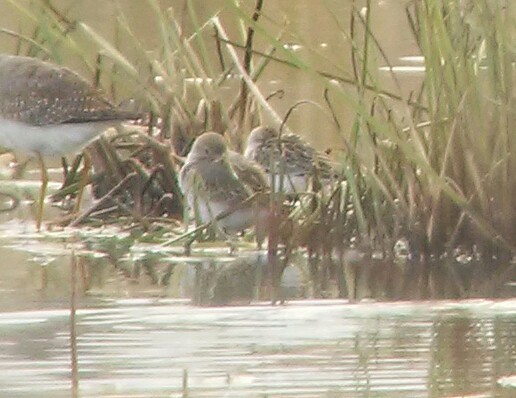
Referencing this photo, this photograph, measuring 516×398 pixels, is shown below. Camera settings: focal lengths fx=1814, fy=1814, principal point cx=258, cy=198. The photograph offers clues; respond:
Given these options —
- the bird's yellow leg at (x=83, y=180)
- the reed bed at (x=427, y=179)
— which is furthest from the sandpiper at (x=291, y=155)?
the reed bed at (x=427, y=179)

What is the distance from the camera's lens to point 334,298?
239 inches

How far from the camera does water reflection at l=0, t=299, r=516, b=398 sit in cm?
458

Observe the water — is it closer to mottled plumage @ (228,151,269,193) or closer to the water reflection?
the water reflection

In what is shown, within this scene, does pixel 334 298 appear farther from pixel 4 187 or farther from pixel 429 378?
pixel 4 187

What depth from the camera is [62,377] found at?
4.73 metres

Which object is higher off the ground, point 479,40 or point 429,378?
point 479,40

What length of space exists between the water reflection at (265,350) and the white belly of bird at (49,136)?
2351 mm

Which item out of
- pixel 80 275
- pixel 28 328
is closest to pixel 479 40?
pixel 80 275

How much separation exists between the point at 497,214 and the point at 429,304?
2.65ft

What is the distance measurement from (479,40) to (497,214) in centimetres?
72

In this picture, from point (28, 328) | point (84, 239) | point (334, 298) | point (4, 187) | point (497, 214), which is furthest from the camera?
point (4, 187)

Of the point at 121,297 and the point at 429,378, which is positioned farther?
the point at 121,297

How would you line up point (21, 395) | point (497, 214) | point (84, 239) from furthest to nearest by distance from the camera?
point (84, 239), point (497, 214), point (21, 395)

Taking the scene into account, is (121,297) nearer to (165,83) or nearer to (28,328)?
(28,328)
